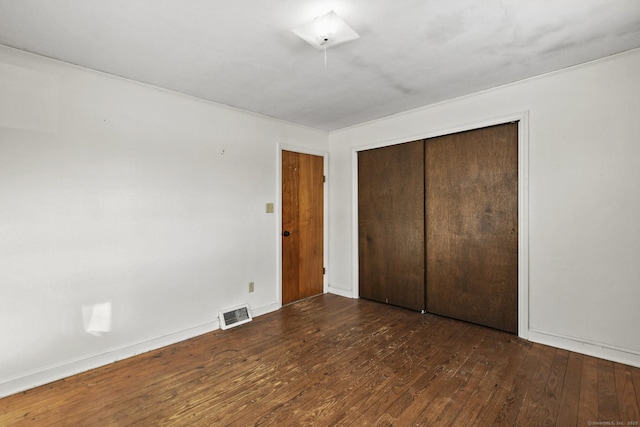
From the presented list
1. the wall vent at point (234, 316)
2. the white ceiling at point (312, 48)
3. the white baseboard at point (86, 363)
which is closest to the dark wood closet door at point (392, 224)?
the white ceiling at point (312, 48)

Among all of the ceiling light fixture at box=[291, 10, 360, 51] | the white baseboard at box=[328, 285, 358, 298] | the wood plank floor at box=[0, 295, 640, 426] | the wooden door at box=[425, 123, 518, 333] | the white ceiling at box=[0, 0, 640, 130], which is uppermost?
the white ceiling at box=[0, 0, 640, 130]

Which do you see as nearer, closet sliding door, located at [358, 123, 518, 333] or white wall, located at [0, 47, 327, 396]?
white wall, located at [0, 47, 327, 396]

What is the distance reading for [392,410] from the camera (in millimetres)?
1958

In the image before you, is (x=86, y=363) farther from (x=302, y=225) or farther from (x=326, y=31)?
(x=326, y=31)

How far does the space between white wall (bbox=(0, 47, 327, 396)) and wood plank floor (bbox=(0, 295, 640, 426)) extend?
12.7 inches

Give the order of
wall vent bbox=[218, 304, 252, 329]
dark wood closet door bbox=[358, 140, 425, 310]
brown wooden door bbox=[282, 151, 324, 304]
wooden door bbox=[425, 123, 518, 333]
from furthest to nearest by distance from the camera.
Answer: brown wooden door bbox=[282, 151, 324, 304] → dark wood closet door bbox=[358, 140, 425, 310] → wall vent bbox=[218, 304, 252, 329] → wooden door bbox=[425, 123, 518, 333]

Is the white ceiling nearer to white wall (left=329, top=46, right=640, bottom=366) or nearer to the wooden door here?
white wall (left=329, top=46, right=640, bottom=366)

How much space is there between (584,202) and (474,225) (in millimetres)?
930

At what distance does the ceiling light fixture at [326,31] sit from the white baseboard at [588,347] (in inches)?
121

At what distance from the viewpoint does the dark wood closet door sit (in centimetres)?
374

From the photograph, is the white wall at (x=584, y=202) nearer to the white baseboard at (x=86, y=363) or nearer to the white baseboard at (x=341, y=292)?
the white baseboard at (x=341, y=292)

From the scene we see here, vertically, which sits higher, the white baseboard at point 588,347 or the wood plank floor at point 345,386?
the white baseboard at point 588,347

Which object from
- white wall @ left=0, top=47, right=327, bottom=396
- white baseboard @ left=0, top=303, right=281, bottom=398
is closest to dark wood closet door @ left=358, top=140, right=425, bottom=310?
white wall @ left=0, top=47, right=327, bottom=396

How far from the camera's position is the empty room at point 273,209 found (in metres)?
1.96
